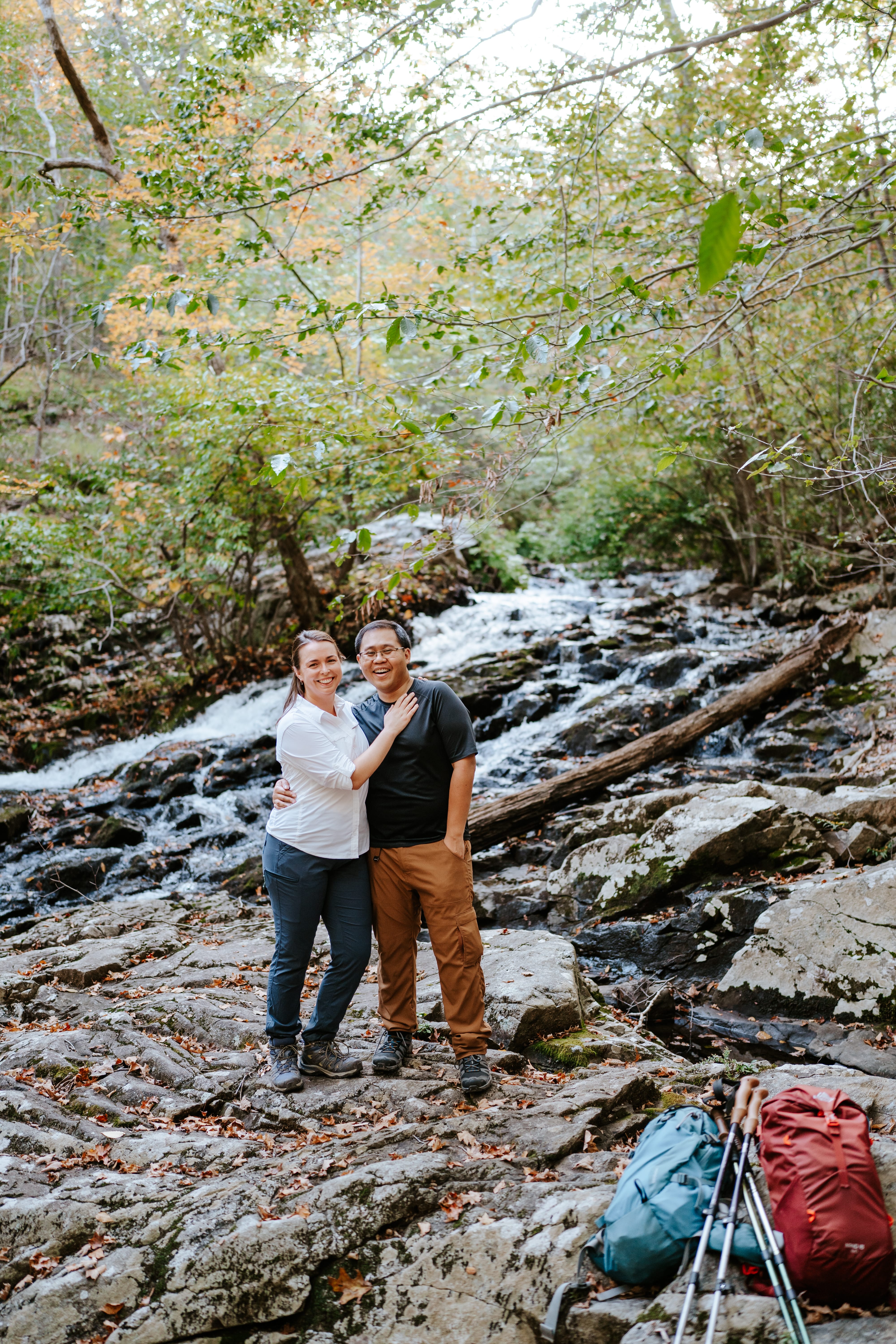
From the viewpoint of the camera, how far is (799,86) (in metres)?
10.1

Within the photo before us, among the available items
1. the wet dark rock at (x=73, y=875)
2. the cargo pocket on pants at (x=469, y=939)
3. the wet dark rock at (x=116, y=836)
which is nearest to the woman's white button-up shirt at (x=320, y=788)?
the cargo pocket on pants at (x=469, y=939)

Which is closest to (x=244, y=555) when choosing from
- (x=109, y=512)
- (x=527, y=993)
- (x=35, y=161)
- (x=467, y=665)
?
(x=109, y=512)

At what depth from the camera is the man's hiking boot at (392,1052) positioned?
4.00m

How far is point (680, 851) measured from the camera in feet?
22.1

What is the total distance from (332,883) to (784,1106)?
6.68ft

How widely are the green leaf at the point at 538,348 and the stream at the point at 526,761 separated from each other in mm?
3914

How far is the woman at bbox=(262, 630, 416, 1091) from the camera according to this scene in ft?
12.2


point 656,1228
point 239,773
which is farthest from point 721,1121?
point 239,773

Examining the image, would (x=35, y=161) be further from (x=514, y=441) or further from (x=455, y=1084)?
(x=455, y=1084)

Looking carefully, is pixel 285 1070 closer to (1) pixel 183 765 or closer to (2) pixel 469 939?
(2) pixel 469 939

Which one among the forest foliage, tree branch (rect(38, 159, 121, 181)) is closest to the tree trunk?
the forest foliage

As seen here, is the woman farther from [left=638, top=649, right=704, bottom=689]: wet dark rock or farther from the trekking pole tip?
[left=638, top=649, right=704, bottom=689]: wet dark rock

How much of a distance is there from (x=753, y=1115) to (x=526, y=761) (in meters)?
7.67

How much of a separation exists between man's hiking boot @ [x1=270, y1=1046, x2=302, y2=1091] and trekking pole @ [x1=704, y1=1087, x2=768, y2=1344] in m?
1.99
